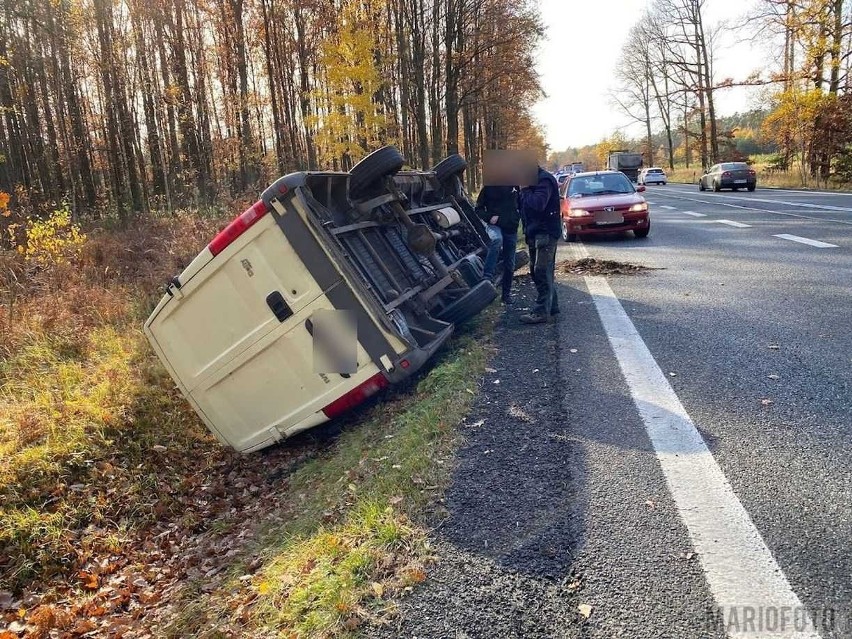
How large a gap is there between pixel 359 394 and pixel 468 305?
5.91 ft

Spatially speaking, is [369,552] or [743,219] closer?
[369,552]

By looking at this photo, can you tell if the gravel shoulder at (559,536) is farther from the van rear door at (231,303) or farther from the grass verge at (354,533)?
the van rear door at (231,303)

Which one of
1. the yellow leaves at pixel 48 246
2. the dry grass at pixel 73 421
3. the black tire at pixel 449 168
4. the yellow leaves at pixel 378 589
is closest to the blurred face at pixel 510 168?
the black tire at pixel 449 168

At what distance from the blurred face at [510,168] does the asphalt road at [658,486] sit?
1.73 meters

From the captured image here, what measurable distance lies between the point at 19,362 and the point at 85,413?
87.5 inches

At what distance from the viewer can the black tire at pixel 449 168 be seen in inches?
313

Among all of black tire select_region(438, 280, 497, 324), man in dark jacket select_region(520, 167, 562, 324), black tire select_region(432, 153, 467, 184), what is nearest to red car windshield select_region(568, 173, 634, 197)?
black tire select_region(432, 153, 467, 184)

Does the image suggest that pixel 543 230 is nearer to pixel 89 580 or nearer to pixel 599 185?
pixel 89 580

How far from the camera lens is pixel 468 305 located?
18.4ft

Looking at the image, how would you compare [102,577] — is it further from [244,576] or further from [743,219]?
→ [743,219]

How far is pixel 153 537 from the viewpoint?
A: 439 cm

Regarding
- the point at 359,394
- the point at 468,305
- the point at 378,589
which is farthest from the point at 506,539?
the point at 468,305

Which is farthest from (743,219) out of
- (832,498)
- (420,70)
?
(832,498)

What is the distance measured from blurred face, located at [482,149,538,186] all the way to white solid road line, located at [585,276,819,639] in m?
2.86
